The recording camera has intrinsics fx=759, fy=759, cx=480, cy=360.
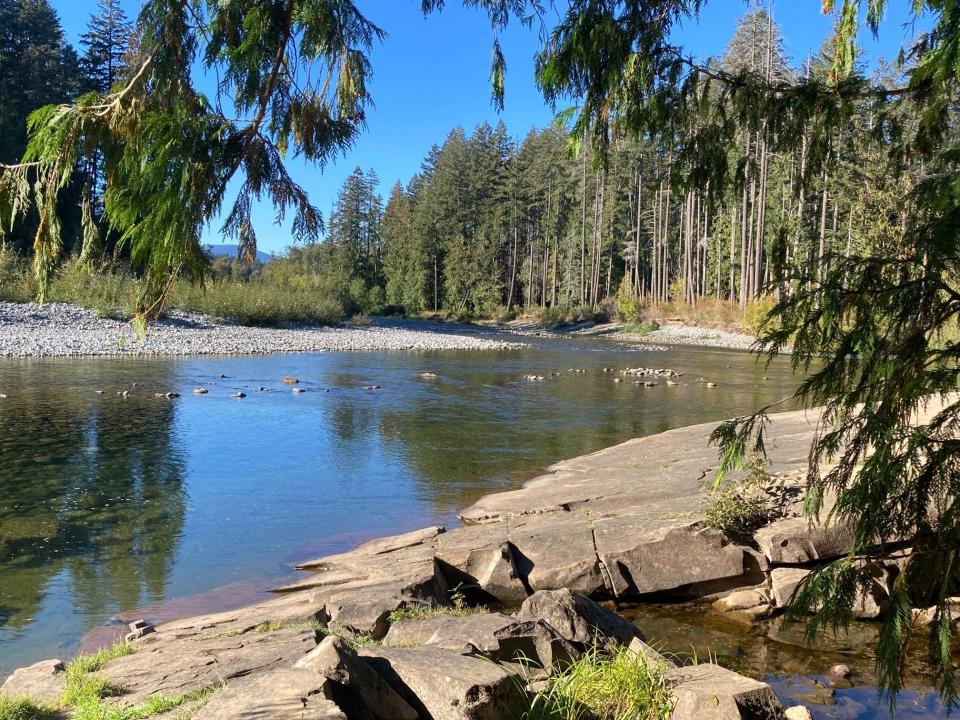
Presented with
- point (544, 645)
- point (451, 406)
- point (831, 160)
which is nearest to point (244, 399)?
point (451, 406)

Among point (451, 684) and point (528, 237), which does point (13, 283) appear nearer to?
point (451, 684)

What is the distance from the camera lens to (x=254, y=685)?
3.21m

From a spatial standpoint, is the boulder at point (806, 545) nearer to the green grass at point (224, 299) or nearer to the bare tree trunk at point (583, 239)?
the green grass at point (224, 299)

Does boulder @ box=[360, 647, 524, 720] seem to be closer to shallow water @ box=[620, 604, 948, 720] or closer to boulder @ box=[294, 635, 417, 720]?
boulder @ box=[294, 635, 417, 720]

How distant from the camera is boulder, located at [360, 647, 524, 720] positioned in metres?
3.45

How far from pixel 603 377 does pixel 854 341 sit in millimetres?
22610

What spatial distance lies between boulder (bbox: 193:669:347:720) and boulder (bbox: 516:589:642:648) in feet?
6.65

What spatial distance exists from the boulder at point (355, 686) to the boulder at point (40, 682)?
1.59m

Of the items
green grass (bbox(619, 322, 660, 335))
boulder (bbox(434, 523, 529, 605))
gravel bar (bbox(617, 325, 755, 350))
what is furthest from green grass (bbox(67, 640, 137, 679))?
green grass (bbox(619, 322, 660, 335))

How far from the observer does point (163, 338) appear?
29766mm

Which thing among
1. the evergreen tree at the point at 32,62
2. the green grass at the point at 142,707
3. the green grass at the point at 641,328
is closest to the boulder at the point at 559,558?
the green grass at the point at 142,707

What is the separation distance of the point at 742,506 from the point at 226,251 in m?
5.67

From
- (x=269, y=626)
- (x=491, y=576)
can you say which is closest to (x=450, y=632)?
(x=269, y=626)

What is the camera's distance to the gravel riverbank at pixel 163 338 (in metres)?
25.5
